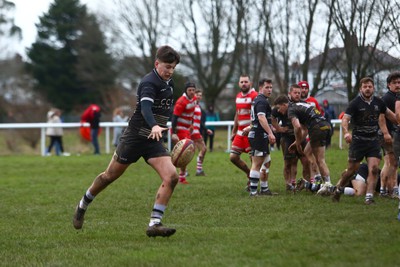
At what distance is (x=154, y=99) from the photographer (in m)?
9.12

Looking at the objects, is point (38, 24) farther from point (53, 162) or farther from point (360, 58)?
point (360, 58)

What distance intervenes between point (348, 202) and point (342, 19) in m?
11.3

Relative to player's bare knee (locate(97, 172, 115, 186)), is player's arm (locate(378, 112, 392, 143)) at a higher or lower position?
higher

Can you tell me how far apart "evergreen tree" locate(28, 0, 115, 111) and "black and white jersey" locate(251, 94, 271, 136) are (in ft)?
159

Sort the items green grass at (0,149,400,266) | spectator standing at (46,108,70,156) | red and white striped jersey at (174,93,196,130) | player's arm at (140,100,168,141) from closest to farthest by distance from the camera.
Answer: green grass at (0,149,400,266) → player's arm at (140,100,168,141) → red and white striped jersey at (174,93,196,130) → spectator standing at (46,108,70,156)

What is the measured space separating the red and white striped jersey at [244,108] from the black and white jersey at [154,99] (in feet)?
19.0

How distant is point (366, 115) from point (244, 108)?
3.67 metres

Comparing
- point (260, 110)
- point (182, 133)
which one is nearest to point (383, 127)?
point (260, 110)

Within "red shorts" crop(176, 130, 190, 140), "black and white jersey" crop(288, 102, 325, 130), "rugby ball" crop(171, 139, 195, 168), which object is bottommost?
"red shorts" crop(176, 130, 190, 140)

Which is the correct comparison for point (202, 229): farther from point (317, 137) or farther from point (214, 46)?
point (214, 46)

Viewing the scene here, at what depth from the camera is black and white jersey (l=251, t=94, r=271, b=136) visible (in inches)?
521

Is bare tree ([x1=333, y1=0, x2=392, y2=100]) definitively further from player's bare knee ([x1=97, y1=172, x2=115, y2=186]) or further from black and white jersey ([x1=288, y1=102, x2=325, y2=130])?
player's bare knee ([x1=97, y1=172, x2=115, y2=186])

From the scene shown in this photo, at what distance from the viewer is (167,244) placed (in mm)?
8469

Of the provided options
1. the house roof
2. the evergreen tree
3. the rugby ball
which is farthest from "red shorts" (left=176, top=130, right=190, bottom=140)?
the evergreen tree
